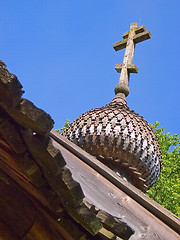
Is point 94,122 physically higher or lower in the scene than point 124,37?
lower

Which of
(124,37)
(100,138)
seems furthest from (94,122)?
(124,37)

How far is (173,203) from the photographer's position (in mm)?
12352

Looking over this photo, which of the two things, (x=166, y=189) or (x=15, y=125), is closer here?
(x=15, y=125)

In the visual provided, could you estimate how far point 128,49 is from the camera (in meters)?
6.61

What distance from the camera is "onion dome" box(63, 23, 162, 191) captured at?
4449 mm

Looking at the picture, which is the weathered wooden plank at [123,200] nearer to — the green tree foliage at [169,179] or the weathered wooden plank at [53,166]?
the weathered wooden plank at [53,166]

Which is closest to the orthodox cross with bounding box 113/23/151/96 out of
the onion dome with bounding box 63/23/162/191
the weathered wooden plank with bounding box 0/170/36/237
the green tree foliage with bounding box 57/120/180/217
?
the onion dome with bounding box 63/23/162/191

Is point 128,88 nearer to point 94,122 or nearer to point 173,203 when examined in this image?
point 94,122

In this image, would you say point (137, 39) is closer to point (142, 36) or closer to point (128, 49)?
point (142, 36)

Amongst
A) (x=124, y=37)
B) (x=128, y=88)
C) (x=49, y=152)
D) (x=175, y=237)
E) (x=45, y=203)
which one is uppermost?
(x=124, y=37)

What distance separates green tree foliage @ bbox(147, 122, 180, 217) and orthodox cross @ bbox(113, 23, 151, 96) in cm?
656

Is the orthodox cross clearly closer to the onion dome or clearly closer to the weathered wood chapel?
the onion dome

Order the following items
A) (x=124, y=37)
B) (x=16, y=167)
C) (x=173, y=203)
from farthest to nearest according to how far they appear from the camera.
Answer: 1. (x=173, y=203)
2. (x=124, y=37)
3. (x=16, y=167)

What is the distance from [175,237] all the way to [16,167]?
4.95 feet
